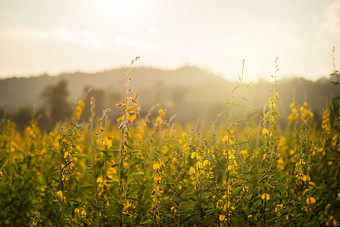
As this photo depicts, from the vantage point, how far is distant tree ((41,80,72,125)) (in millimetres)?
15466

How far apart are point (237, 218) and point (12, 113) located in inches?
633

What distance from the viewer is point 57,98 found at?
1658cm

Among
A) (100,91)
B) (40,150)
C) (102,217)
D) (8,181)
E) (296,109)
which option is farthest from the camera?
(100,91)

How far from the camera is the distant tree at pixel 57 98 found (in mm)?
15466

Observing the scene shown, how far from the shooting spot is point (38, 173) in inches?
166

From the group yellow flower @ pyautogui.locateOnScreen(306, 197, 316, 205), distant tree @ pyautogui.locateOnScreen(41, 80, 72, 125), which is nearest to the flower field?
yellow flower @ pyautogui.locateOnScreen(306, 197, 316, 205)

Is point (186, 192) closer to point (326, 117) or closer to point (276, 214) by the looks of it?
point (276, 214)

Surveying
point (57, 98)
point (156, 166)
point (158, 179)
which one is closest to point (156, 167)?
point (156, 166)

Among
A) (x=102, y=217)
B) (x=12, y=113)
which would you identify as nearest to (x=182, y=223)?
(x=102, y=217)

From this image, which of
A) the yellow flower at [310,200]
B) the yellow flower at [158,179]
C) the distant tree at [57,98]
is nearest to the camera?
the yellow flower at [310,200]

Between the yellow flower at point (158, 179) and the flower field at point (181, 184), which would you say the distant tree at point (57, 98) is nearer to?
the flower field at point (181, 184)

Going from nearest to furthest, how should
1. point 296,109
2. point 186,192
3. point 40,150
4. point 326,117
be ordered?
point 186,192, point 326,117, point 40,150, point 296,109

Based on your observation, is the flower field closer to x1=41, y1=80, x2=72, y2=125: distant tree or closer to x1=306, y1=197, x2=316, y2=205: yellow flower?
x1=306, y1=197, x2=316, y2=205: yellow flower

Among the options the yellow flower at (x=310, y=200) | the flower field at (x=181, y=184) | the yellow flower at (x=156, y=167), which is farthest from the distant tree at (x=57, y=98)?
the yellow flower at (x=310, y=200)
